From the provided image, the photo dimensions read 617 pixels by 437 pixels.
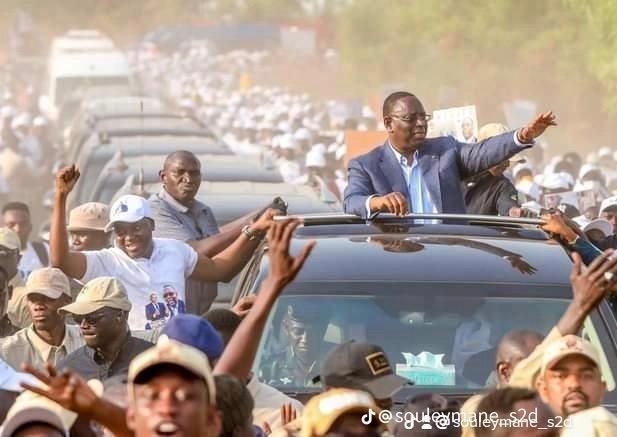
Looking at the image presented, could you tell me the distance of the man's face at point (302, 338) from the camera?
7.45 metres

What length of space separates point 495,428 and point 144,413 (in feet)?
3.48

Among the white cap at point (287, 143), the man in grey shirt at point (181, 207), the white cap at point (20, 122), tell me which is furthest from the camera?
the white cap at point (20, 122)

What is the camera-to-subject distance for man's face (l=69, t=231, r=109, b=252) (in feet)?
38.2

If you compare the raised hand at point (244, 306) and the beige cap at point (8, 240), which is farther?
the beige cap at point (8, 240)

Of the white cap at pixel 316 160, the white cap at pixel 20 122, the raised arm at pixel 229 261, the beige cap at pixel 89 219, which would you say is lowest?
the raised arm at pixel 229 261

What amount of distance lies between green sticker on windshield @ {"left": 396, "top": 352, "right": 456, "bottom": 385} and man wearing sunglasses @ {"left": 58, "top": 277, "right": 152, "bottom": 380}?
1.34 meters

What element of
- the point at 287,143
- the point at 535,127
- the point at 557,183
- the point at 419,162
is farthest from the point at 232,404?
the point at 287,143

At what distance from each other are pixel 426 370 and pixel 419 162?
7.05 feet

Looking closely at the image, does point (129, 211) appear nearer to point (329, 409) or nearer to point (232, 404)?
point (232, 404)

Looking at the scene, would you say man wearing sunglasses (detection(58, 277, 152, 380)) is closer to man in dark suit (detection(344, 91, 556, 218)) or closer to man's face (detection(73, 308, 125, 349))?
man's face (detection(73, 308, 125, 349))

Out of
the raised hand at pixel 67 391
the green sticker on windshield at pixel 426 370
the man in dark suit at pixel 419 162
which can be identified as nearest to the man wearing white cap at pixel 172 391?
the raised hand at pixel 67 391

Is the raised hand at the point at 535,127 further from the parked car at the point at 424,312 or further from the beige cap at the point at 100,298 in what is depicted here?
the beige cap at the point at 100,298

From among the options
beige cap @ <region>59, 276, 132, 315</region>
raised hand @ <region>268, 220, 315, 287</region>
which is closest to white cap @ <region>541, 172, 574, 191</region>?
beige cap @ <region>59, 276, 132, 315</region>

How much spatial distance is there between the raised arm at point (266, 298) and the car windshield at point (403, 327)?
139 cm
